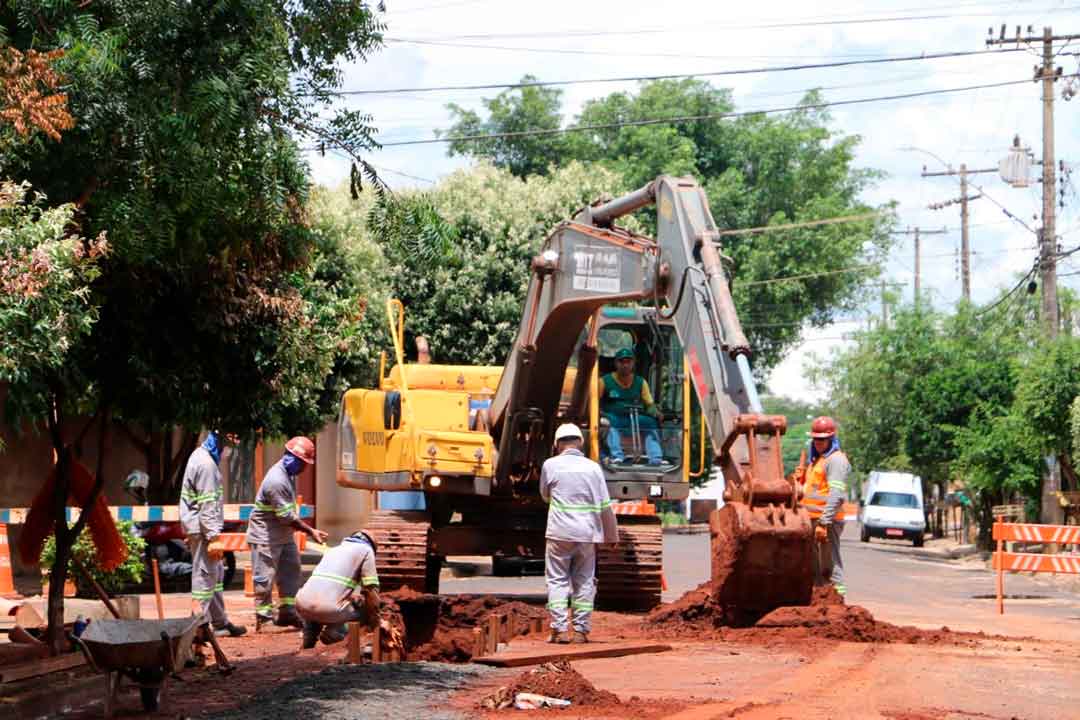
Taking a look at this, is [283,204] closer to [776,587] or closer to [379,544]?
[776,587]

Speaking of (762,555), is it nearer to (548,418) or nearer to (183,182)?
(548,418)

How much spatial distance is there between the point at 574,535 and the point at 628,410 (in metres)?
4.22

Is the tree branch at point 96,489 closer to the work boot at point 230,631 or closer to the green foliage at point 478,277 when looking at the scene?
the work boot at point 230,631

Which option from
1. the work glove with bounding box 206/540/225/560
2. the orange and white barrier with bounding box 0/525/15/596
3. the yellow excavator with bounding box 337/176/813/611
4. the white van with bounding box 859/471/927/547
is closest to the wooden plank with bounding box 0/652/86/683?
the work glove with bounding box 206/540/225/560

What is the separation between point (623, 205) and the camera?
52.1 ft

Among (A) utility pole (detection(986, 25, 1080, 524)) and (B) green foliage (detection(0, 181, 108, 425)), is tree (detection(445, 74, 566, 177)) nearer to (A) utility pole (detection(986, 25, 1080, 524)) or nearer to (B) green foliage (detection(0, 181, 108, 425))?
(A) utility pole (detection(986, 25, 1080, 524))

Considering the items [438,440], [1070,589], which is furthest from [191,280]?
[1070,589]

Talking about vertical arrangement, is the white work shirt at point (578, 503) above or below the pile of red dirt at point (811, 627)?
above

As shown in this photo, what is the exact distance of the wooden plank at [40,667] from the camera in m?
10.6

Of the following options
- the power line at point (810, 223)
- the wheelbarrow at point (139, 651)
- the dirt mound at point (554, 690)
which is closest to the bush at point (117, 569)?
the wheelbarrow at point (139, 651)

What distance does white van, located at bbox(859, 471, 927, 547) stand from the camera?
151 feet

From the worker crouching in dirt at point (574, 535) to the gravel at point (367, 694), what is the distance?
1.84 metres

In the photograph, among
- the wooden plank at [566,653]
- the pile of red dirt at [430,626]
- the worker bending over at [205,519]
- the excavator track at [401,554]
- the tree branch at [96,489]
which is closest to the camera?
the tree branch at [96,489]

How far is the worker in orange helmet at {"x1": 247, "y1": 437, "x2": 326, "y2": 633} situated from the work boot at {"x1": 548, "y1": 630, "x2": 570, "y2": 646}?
2.16 metres
